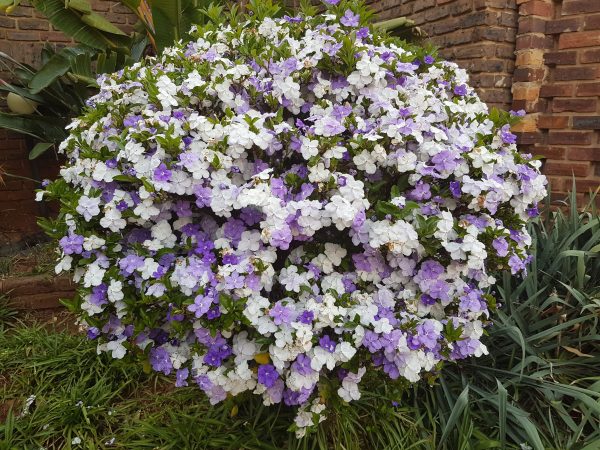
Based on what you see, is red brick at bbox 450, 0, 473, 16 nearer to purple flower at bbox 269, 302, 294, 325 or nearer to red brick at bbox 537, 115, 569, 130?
red brick at bbox 537, 115, 569, 130

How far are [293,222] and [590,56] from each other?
2.60 m

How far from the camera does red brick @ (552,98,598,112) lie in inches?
121

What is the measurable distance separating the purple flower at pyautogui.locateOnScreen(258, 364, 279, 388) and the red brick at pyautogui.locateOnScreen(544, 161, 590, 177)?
253cm

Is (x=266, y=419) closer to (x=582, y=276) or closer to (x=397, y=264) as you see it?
(x=397, y=264)

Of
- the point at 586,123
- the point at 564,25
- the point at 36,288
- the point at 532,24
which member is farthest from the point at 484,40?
the point at 36,288

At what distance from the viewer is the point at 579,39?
308cm

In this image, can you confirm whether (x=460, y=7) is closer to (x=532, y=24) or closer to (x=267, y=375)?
(x=532, y=24)

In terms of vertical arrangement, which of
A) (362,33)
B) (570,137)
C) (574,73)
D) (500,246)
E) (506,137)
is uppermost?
(362,33)

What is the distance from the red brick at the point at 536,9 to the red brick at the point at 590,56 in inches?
15.0

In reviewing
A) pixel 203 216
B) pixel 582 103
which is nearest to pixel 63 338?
pixel 203 216

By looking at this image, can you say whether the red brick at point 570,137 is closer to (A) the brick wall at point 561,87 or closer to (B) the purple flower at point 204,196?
(A) the brick wall at point 561,87

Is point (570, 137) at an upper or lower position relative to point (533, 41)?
lower

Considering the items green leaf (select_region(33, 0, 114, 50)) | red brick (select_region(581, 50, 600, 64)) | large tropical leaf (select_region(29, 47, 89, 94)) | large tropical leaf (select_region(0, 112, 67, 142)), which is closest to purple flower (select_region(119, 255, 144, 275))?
large tropical leaf (select_region(29, 47, 89, 94))

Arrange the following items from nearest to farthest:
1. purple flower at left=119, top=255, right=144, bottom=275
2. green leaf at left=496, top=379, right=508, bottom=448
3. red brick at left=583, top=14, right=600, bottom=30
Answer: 1. purple flower at left=119, top=255, right=144, bottom=275
2. green leaf at left=496, top=379, right=508, bottom=448
3. red brick at left=583, top=14, right=600, bottom=30
